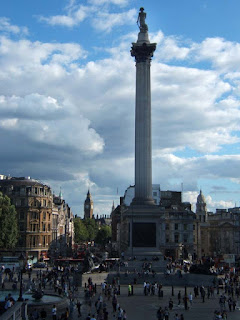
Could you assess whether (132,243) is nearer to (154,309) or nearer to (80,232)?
(154,309)

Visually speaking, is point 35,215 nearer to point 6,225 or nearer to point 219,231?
point 6,225

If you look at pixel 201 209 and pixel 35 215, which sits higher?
pixel 201 209

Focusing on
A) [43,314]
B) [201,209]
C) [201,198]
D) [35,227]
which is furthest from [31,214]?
[201,198]

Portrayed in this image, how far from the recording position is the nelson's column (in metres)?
64.8

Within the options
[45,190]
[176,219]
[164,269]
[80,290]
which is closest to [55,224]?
[45,190]

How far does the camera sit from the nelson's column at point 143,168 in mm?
64812

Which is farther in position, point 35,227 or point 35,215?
point 35,215

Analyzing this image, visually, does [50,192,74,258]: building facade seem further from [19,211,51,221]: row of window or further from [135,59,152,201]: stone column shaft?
[135,59,152,201]: stone column shaft

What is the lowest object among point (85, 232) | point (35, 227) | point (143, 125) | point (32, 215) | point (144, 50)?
point (85, 232)

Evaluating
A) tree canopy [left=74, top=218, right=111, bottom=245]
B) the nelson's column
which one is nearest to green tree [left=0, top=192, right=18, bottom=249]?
the nelson's column

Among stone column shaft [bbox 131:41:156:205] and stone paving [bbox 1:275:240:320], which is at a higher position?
stone column shaft [bbox 131:41:156:205]

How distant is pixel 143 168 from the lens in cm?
7038

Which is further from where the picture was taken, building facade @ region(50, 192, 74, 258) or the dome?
the dome

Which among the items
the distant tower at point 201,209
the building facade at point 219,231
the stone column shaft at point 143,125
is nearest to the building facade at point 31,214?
the stone column shaft at point 143,125
